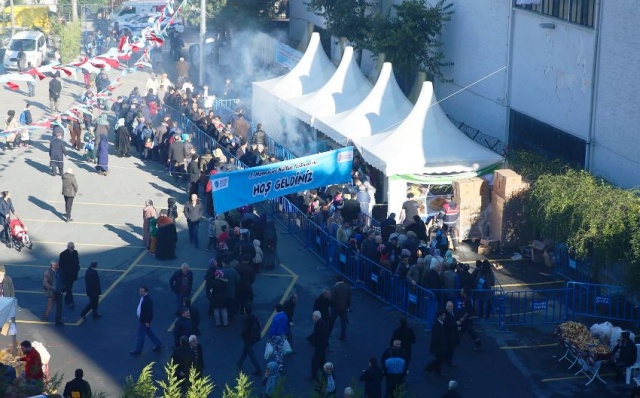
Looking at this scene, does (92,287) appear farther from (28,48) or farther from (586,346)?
(28,48)

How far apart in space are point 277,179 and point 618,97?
23.4ft

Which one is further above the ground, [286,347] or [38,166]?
[286,347]

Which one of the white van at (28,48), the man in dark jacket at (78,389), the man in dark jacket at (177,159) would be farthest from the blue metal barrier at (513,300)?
the white van at (28,48)

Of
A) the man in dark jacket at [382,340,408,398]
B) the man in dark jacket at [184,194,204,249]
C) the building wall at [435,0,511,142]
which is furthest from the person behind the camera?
the building wall at [435,0,511,142]

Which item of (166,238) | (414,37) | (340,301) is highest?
(414,37)

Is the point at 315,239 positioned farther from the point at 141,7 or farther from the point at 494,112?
the point at 141,7

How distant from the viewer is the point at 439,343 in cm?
1773

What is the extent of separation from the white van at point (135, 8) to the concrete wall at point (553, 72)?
30.7 m

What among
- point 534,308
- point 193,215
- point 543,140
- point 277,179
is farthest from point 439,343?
point 543,140

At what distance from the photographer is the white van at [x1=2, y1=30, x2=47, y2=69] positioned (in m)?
45.5

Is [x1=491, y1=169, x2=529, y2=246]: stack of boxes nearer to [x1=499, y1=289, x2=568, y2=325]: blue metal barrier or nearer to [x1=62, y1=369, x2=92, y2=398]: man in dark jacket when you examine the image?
[x1=499, y1=289, x2=568, y2=325]: blue metal barrier

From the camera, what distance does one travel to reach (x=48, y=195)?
2844 cm

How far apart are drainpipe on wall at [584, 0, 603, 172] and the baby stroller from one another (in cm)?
1222

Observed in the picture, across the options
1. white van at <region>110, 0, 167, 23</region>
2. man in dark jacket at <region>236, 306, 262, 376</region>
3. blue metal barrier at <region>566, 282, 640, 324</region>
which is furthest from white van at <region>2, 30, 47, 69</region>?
blue metal barrier at <region>566, 282, 640, 324</region>
